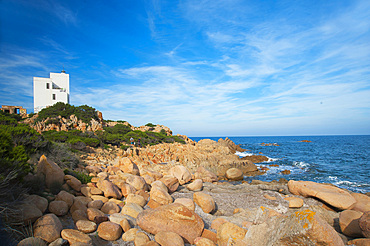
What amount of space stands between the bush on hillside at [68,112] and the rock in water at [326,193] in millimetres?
28353

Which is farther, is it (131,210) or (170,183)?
(170,183)

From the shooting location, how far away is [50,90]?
37188 millimetres

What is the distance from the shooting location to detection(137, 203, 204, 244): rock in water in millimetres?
6012

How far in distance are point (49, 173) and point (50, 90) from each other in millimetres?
36876

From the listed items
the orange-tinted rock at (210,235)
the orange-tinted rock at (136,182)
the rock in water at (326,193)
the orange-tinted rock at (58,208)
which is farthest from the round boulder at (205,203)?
the rock in water at (326,193)

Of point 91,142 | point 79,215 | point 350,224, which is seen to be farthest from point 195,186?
point 91,142

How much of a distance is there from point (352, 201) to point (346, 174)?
15201mm

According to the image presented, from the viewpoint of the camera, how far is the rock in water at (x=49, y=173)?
291 inches

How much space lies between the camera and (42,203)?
5816 millimetres

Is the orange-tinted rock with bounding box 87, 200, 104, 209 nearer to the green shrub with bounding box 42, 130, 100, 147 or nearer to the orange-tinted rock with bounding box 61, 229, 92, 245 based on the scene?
the orange-tinted rock with bounding box 61, 229, 92, 245

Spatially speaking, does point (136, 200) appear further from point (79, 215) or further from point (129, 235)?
point (129, 235)

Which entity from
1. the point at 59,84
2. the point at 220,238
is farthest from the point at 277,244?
the point at 59,84

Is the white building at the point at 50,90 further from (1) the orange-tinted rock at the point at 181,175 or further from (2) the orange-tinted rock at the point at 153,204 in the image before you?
(2) the orange-tinted rock at the point at 153,204

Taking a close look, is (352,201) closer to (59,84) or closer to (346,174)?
(346,174)
